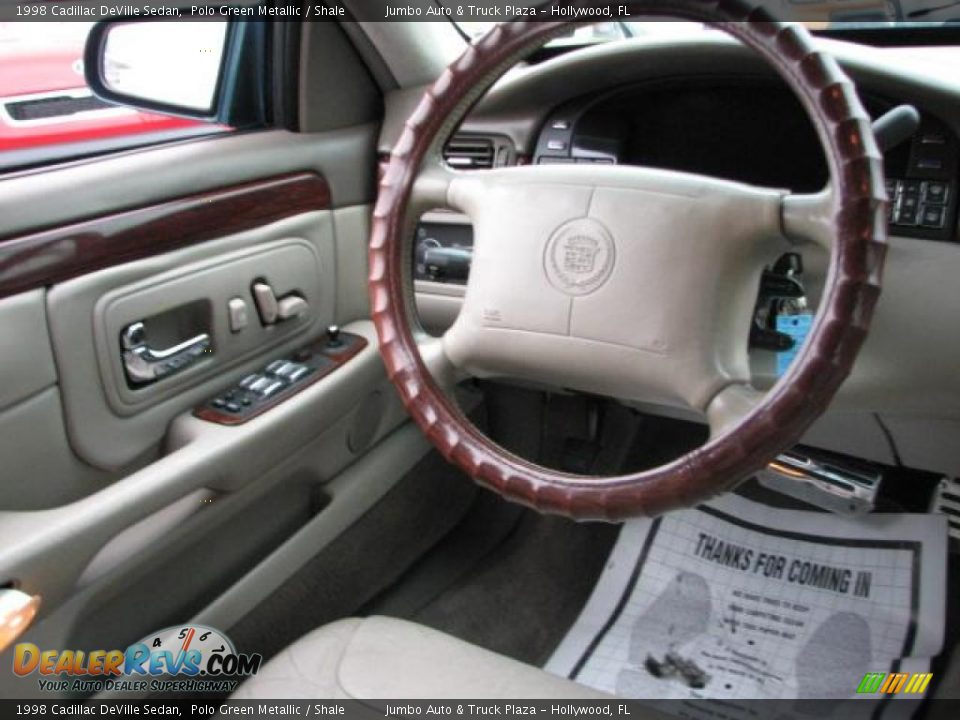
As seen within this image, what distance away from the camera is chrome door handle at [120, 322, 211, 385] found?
984 millimetres

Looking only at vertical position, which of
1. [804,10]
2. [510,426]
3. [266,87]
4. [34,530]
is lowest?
[510,426]

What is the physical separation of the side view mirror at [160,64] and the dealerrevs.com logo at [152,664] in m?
0.74

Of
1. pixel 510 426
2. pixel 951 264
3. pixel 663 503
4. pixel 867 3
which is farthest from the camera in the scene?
pixel 510 426

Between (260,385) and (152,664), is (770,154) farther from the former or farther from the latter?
(152,664)

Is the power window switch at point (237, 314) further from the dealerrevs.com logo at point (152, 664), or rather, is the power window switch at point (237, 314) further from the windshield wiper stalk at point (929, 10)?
the windshield wiper stalk at point (929, 10)

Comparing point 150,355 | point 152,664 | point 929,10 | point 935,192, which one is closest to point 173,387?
point 150,355

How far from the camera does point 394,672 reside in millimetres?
842

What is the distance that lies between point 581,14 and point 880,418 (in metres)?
0.66

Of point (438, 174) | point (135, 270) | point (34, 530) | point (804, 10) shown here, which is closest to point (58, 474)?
point (34, 530)

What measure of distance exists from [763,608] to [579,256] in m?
0.76

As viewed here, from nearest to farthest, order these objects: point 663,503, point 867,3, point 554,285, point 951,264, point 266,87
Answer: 1. point 663,503
2. point 554,285
3. point 951,264
4. point 867,3
5. point 266,87

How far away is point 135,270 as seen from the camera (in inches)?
38.2

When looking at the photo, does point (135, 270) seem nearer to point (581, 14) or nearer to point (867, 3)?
point (581, 14)

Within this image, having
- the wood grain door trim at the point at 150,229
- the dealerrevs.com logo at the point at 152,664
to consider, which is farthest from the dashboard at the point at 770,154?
the dealerrevs.com logo at the point at 152,664
